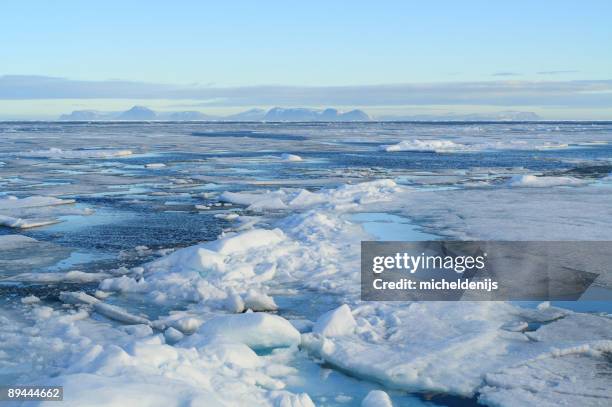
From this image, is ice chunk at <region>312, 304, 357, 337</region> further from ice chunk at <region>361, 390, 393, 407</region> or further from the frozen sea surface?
ice chunk at <region>361, 390, 393, 407</region>

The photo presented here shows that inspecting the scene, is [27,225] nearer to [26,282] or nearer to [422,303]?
Answer: [26,282]

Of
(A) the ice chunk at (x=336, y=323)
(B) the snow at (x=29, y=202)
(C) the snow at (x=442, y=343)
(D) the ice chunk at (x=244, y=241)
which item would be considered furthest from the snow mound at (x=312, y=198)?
(A) the ice chunk at (x=336, y=323)

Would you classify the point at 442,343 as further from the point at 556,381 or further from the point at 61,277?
the point at 61,277

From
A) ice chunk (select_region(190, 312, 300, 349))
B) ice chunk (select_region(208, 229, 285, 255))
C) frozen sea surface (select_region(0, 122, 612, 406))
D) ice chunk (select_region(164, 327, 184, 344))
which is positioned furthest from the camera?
ice chunk (select_region(208, 229, 285, 255))

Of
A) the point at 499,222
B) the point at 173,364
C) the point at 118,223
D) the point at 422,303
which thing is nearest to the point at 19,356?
the point at 173,364

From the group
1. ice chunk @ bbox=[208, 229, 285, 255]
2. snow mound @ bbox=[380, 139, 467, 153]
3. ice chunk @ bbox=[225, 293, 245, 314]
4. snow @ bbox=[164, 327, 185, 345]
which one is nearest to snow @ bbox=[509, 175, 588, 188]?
ice chunk @ bbox=[208, 229, 285, 255]

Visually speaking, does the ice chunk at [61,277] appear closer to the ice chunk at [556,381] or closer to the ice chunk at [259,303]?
the ice chunk at [259,303]
